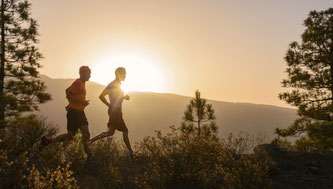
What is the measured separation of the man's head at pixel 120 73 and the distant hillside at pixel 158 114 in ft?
391

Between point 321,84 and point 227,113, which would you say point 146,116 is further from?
point 321,84

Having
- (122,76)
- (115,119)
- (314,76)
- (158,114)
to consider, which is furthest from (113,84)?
(158,114)

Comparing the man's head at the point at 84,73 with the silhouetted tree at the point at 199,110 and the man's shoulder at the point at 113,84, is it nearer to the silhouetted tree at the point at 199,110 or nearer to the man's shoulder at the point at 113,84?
the man's shoulder at the point at 113,84

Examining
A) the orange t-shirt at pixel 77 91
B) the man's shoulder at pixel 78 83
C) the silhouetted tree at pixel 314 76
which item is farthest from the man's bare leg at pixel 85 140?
the silhouetted tree at pixel 314 76

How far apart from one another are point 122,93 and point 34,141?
3030mm

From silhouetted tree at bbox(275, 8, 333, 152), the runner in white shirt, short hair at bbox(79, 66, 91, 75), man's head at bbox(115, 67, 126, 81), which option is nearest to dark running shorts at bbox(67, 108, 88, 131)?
the runner in white shirt

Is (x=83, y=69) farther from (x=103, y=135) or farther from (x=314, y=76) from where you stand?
(x=314, y=76)

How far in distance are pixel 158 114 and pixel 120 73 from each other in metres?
154

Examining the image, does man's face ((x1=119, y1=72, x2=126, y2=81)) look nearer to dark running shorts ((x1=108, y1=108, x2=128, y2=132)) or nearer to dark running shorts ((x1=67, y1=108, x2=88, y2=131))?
dark running shorts ((x1=108, y1=108, x2=128, y2=132))

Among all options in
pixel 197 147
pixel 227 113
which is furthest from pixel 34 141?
pixel 227 113

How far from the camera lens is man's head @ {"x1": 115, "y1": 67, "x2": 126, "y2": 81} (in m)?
5.95

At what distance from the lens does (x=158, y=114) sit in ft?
522

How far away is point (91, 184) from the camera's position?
4223 mm

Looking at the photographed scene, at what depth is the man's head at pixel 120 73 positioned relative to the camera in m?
5.95
